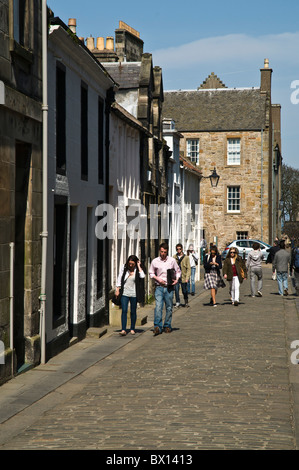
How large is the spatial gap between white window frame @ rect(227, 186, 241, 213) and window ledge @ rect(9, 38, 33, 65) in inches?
1868

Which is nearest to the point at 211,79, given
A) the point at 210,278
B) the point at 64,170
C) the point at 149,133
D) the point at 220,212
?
the point at 220,212

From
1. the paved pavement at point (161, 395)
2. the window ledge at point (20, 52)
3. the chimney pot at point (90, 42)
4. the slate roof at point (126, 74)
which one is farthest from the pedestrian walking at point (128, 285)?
the chimney pot at point (90, 42)

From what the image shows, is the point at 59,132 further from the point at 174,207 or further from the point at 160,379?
the point at 174,207

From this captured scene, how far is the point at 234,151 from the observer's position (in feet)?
190

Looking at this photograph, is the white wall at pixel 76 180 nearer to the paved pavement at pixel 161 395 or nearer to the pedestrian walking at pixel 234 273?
the paved pavement at pixel 161 395

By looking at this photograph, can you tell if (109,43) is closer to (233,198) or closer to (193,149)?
(193,149)

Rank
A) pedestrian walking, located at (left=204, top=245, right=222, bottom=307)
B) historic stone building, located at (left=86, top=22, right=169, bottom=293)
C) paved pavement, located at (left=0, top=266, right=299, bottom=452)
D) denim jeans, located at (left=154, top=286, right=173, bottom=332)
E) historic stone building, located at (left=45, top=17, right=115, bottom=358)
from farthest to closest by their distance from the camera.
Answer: historic stone building, located at (left=86, top=22, right=169, bottom=293)
pedestrian walking, located at (left=204, top=245, right=222, bottom=307)
denim jeans, located at (left=154, top=286, right=173, bottom=332)
historic stone building, located at (left=45, top=17, right=115, bottom=358)
paved pavement, located at (left=0, top=266, right=299, bottom=452)

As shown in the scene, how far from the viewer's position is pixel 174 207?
3344 centimetres

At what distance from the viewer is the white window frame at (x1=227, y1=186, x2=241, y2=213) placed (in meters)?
58.2

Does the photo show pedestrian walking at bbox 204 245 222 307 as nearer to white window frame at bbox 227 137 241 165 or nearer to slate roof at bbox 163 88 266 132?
slate roof at bbox 163 88 266 132

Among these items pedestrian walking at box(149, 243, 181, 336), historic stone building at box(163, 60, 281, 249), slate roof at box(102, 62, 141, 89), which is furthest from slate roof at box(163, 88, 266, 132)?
pedestrian walking at box(149, 243, 181, 336)

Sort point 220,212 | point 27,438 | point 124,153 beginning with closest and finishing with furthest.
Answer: point 27,438, point 124,153, point 220,212

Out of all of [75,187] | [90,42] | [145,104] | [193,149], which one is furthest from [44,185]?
[193,149]

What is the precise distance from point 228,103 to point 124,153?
39382mm
